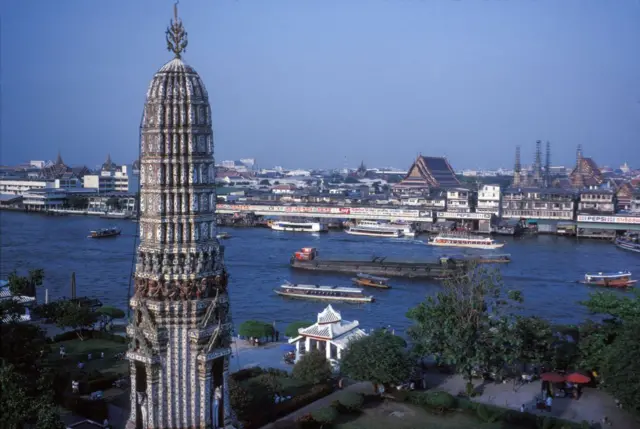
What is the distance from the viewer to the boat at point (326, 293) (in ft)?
74.8

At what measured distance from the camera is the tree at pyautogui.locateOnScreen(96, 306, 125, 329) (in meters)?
17.5

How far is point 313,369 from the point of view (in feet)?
41.8

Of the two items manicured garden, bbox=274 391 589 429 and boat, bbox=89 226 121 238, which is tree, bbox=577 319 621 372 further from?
boat, bbox=89 226 121 238

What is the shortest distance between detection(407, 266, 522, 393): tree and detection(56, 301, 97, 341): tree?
781 cm

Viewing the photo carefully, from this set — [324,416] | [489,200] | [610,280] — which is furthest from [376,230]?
[324,416]

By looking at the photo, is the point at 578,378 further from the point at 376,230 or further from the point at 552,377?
the point at 376,230

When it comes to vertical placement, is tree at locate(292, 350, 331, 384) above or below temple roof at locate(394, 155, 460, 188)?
below

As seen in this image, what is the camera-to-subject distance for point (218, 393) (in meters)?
6.62

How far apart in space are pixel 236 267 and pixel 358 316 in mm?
10186

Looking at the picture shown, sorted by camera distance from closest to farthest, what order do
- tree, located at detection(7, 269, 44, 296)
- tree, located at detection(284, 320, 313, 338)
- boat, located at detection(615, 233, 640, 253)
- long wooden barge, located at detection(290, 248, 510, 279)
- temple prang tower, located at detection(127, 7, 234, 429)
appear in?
1. temple prang tower, located at detection(127, 7, 234, 429)
2. tree, located at detection(284, 320, 313, 338)
3. tree, located at detection(7, 269, 44, 296)
4. long wooden barge, located at detection(290, 248, 510, 279)
5. boat, located at detection(615, 233, 640, 253)

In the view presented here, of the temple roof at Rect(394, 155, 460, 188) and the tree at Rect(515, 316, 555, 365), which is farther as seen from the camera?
the temple roof at Rect(394, 155, 460, 188)

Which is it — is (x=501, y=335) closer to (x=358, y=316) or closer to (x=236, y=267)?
(x=358, y=316)

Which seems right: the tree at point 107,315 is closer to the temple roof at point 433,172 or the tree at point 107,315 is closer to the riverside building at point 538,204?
the riverside building at point 538,204

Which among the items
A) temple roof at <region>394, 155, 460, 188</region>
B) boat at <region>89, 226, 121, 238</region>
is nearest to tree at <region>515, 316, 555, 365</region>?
boat at <region>89, 226, 121, 238</region>
